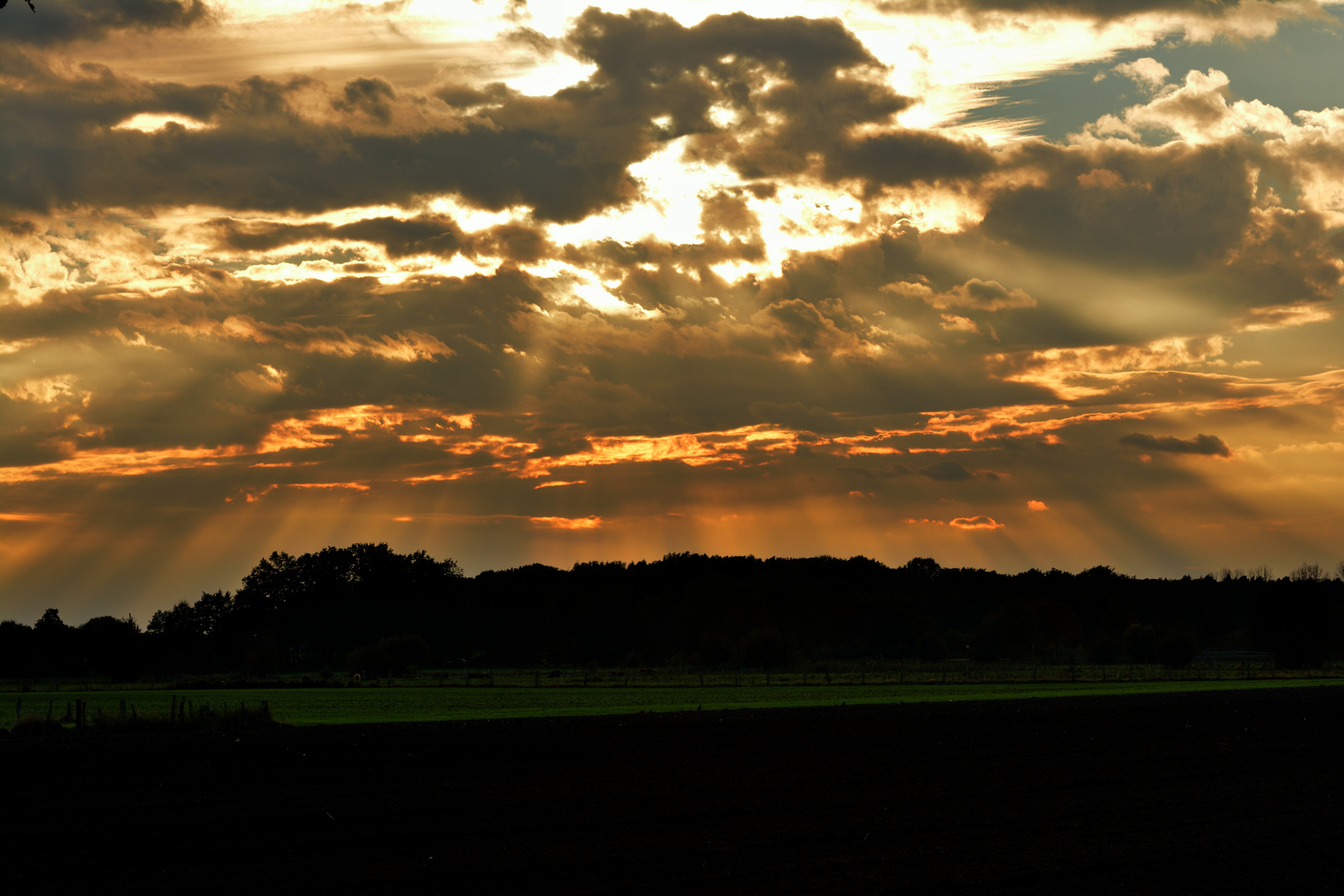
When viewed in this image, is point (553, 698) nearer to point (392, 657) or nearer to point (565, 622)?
point (392, 657)

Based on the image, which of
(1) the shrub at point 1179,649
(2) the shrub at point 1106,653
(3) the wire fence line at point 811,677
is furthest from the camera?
(2) the shrub at point 1106,653

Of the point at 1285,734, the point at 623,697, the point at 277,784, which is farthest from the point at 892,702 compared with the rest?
the point at 277,784

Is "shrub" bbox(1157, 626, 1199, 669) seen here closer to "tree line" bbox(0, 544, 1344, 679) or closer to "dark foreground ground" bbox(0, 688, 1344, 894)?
"tree line" bbox(0, 544, 1344, 679)

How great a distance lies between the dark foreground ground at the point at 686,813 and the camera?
15.2 m

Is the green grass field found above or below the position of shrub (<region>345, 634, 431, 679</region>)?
below

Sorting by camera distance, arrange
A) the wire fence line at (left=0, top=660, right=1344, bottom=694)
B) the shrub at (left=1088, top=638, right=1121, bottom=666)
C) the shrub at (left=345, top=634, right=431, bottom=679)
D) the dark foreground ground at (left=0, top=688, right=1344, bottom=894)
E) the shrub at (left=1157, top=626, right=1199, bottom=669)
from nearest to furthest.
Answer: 1. the dark foreground ground at (left=0, top=688, right=1344, bottom=894)
2. the wire fence line at (left=0, top=660, right=1344, bottom=694)
3. the shrub at (left=1157, top=626, right=1199, bottom=669)
4. the shrub at (left=345, top=634, right=431, bottom=679)
5. the shrub at (left=1088, top=638, right=1121, bottom=666)

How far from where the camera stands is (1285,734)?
36469 mm

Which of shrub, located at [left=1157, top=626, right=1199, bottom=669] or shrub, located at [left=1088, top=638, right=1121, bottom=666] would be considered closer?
shrub, located at [left=1157, top=626, right=1199, bottom=669]

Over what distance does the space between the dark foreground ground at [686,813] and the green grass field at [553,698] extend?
17.3 metres

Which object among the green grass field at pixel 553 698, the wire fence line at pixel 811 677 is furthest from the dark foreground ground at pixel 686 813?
the wire fence line at pixel 811 677

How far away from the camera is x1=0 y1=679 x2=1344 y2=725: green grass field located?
54.1 metres

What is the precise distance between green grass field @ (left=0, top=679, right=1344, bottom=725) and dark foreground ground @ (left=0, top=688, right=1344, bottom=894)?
56.8 feet

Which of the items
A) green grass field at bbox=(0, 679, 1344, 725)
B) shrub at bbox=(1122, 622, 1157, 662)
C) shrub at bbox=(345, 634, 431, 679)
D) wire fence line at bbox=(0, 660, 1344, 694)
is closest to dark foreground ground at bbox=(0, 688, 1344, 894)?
green grass field at bbox=(0, 679, 1344, 725)

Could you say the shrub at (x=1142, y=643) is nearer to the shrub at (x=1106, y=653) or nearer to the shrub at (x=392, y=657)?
the shrub at (x=1106, y=653)
